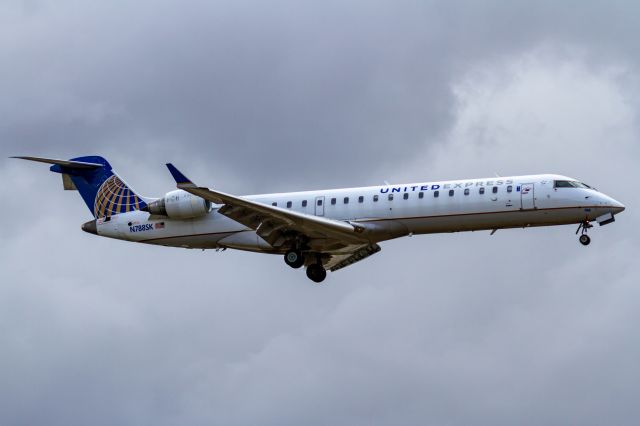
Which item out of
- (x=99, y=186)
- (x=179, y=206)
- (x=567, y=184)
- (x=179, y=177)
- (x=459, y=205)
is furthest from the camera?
(x=99, y=186)

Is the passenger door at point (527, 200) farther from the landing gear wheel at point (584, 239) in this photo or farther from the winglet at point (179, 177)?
the winglet at point (179, 177)

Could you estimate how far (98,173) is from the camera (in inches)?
1984

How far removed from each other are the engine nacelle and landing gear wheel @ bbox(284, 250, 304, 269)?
11.6ft

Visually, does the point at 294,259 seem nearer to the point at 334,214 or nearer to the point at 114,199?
the point at 334,214

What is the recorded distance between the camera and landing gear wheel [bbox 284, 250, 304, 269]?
46.2 meters

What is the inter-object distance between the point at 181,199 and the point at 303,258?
4854mm

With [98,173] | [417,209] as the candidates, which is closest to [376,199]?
[417,209]

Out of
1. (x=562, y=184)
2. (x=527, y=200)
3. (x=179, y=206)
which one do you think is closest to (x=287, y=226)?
(x=179, y=206)

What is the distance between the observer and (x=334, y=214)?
150 ft

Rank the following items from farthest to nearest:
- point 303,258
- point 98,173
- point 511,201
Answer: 1. point 98,173
2. point 303,258
3. point 511,201

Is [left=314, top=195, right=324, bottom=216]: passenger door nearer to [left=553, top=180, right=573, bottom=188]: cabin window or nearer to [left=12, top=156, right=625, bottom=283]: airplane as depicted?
[left=12, top=156, right=625, bottom=283]: airplane

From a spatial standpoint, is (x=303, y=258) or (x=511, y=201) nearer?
(x=511, y=201)

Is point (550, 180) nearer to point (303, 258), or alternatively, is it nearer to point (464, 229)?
point (464, 229)

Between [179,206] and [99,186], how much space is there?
15.8 ft
